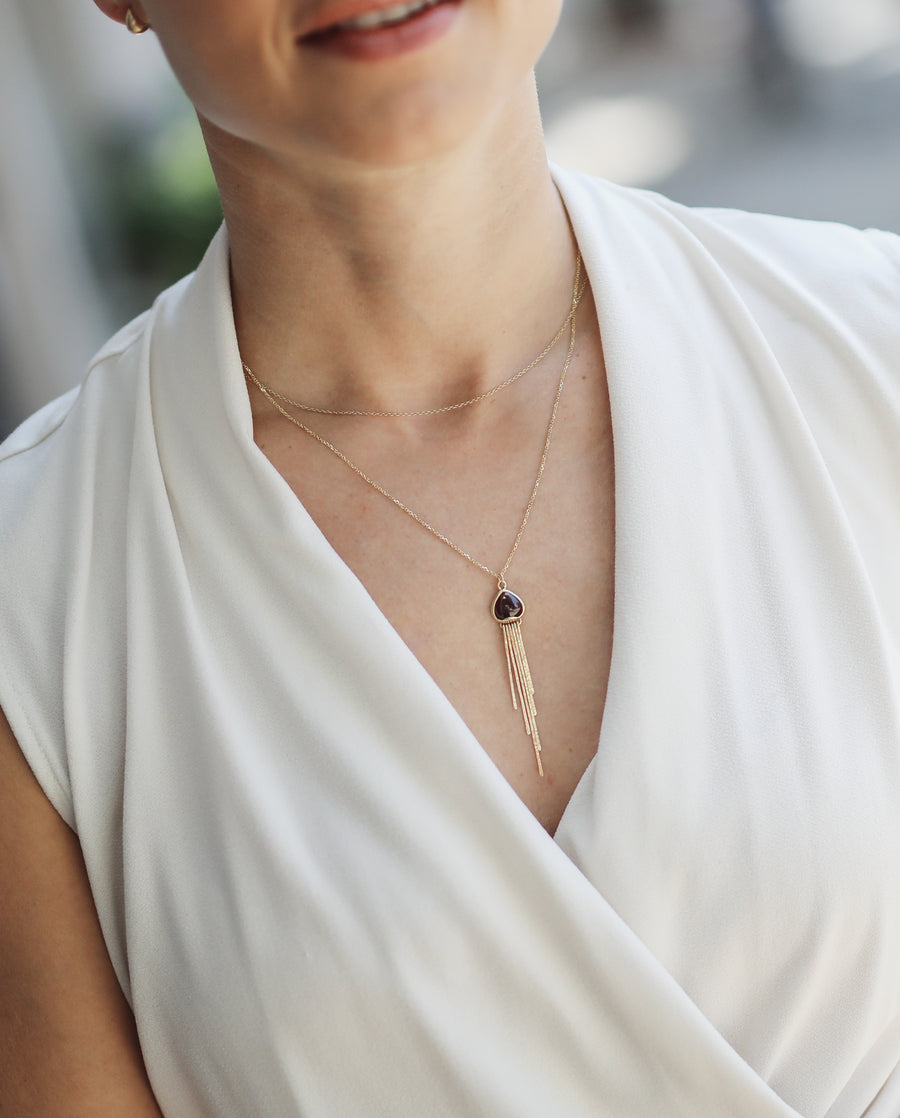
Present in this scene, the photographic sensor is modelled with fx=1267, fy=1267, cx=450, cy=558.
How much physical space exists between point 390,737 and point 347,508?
214mm

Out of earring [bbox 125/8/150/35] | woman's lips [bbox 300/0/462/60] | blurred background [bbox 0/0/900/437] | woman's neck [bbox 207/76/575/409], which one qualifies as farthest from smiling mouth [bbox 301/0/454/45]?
blurred background [bbox 0/0/900/437]

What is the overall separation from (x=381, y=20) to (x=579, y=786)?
1.77 feet

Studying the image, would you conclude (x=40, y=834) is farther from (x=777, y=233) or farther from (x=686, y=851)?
(x=777, y=233)

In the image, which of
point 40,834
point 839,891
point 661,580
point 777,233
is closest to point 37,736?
point 40,834

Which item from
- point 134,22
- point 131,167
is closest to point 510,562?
point 134,22

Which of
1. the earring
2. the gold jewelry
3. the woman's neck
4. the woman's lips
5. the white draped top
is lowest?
the white draped top

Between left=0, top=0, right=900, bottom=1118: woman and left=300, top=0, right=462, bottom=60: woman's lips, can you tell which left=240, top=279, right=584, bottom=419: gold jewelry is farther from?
left=300, top=0, right=462, bottom=60: woman's lips

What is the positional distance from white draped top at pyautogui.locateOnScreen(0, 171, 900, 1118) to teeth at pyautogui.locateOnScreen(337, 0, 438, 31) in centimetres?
30

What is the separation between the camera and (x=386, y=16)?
818mm

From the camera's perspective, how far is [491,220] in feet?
3.34

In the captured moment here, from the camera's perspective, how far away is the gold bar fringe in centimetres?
95

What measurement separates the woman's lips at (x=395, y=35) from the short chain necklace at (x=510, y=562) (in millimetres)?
326

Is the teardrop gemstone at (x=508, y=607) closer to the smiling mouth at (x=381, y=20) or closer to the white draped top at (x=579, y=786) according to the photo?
the white draped top at (x=579, y=786)

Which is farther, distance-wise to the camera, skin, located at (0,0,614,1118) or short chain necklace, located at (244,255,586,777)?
short chain necklace, located at (244,255,586,777)
